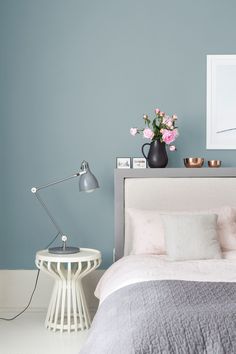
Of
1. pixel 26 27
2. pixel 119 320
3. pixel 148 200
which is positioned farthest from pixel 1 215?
pixel 119 320

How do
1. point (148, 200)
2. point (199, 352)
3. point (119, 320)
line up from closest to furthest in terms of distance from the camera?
point (199, 352), point (119, 320), point (148, 200)

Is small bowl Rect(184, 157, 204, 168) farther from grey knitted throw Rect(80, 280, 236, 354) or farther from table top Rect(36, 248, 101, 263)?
grey knitted throw Rect(80, 280, 236, 354)

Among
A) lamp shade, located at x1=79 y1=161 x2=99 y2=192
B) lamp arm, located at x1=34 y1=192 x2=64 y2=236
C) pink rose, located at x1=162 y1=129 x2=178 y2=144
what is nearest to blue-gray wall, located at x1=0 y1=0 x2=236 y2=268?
lamp arm, located at x1=34 y1=192 x2=64 y2=236

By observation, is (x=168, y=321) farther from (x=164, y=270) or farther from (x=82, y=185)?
(x=82, y=185)

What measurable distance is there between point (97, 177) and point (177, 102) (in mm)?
879

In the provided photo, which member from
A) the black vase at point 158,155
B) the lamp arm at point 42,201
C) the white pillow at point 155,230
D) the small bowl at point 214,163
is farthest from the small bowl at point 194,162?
the lamp arm at point 42,201

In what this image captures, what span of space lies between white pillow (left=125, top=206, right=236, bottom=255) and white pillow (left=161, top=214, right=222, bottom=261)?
0.59ft

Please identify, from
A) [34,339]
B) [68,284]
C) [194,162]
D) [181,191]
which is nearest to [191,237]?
[181,191]

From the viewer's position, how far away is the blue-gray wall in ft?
14.3

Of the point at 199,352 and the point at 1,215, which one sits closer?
the point at 199,352

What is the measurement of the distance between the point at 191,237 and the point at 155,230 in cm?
36

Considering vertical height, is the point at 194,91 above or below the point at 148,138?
above

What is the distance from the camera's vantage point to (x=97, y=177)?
14.3ft

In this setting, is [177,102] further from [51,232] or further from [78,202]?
[51,232]
